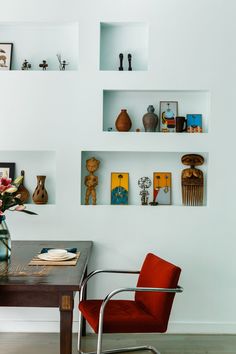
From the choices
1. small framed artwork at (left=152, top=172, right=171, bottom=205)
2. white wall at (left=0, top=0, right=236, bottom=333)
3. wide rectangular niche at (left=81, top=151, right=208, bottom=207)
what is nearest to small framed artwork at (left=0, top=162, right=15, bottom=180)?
white wall at (left=0, top=0, right=236, bottom=333)

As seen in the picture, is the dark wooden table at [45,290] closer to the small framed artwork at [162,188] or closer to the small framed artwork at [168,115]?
the small framed artwork at [162,188]

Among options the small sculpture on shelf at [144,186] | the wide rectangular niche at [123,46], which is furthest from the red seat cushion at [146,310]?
the wide rectangular niche at [123,46]

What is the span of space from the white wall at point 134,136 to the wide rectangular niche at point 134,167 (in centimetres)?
22

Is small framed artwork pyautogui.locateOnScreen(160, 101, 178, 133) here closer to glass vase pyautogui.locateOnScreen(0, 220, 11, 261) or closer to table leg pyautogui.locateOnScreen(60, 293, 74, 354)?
glass vase pyautogui.locateOnScreen(0, 220, 11, 261)

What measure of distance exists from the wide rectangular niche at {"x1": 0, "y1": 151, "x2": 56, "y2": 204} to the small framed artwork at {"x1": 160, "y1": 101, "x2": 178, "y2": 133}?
3.03 ft

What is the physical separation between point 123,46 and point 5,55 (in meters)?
0.96

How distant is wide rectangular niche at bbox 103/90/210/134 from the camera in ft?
13.7

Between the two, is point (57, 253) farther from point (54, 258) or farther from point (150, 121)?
point (150, 121)

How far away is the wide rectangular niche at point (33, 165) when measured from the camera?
4.17 m

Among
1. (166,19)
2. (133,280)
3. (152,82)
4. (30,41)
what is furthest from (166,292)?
(30,41)

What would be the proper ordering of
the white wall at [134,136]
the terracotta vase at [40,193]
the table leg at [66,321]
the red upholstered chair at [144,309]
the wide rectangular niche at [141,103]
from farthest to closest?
the wide rectangular niche at [141,103], the terracotta vase at [40,193], the white wall at [134,136], the red upholstered chair at [144,309], the table leg at [66,321]

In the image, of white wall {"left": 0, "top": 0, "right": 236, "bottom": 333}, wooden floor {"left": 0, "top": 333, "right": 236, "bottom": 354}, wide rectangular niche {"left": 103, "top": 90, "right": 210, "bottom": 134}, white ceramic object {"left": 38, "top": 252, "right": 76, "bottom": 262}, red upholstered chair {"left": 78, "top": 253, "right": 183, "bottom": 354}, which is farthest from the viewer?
wide rectangular niche {"left": 103, "top": 90, "right": 210, "bottom": 134}

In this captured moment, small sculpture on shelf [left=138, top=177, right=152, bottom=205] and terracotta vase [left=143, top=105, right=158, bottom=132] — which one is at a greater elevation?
terracotta vase [left=143, top=105, right=158, bottom=132]

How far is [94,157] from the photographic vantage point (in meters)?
4.16
